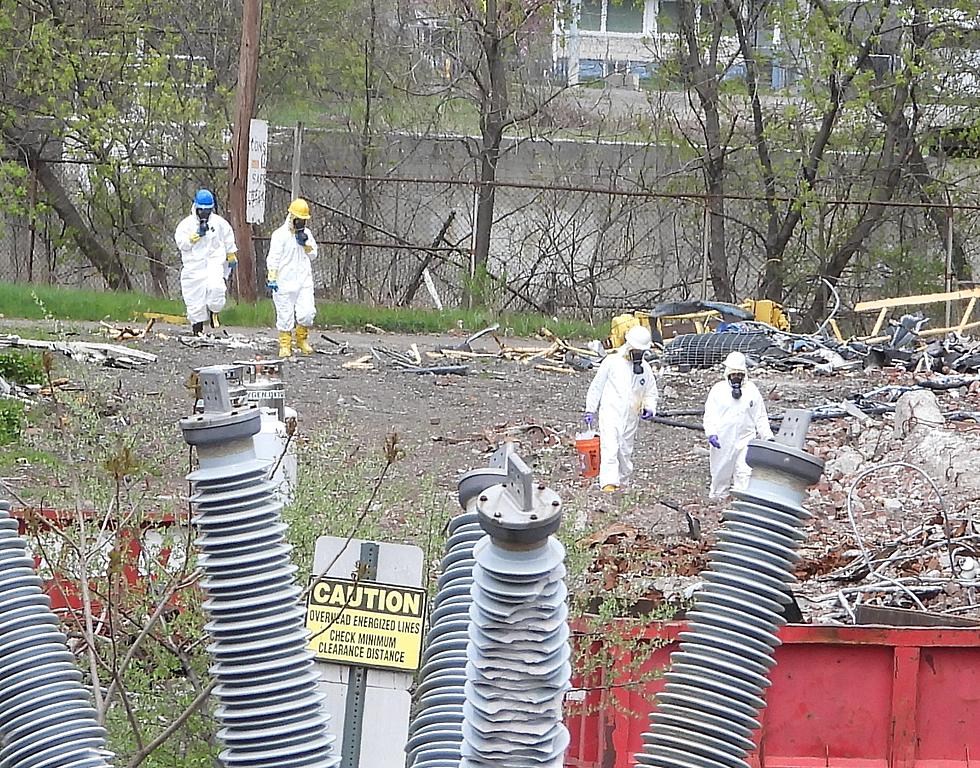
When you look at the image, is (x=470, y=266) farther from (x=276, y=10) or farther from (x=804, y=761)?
(x=804, y=761)

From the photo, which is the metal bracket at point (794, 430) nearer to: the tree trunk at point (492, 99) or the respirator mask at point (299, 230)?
the respirator mask at point (299, 230)

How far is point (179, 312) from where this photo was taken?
21.2 meters

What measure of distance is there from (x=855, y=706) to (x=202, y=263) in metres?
14.4

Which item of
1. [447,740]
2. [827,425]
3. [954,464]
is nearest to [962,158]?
[827,425]

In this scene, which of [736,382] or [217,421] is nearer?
[217,421]

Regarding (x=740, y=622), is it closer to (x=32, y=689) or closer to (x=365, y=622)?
(x=32, y=689)

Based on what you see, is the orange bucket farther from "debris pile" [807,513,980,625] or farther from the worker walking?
the worker walking

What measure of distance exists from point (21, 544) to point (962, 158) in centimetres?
2434

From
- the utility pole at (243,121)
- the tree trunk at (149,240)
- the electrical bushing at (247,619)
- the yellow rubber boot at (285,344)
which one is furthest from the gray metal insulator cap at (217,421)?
the tree trunk at (149,240)

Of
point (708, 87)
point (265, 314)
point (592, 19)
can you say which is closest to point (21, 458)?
point (265, 314)

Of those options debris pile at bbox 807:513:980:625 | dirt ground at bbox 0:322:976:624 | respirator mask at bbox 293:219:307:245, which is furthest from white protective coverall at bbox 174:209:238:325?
debris pile at bbox 807:513:980:625

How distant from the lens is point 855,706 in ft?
18.3

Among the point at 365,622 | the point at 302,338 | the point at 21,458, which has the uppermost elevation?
the point at 365,622

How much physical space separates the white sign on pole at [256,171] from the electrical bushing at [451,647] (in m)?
19.2
